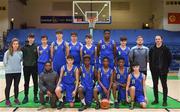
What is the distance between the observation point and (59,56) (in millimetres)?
8547

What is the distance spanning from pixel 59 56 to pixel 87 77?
38.8 inches

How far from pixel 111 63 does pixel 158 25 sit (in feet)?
56.5

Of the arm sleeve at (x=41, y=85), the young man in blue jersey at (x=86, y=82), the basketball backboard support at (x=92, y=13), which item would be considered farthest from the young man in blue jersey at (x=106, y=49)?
the basketball backboard support at (x=92, y=13)

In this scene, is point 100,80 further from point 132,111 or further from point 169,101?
point 169,101

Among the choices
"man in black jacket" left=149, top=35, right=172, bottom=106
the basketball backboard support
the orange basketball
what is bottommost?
the orange basketball

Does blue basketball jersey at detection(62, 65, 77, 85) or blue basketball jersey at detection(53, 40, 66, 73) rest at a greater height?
blue basketball jersey at detection(53, 40, 66, 73)

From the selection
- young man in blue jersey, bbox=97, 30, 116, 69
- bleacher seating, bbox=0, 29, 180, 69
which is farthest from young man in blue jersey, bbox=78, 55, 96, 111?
bleacher seating, bbox=0, 29, 180, 69

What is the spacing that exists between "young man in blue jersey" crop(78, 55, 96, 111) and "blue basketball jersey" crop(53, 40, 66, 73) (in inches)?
24.4

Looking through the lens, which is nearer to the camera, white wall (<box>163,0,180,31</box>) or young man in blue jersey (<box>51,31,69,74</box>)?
young man in blue jersey (<box>51,31,69,74</box>)

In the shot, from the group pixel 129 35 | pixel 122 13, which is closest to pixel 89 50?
pixel 129 35

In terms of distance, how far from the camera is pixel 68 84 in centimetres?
817

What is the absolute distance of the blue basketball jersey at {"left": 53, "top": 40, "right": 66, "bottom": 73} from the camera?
8.50 m

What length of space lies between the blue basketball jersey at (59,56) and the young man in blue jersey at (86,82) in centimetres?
62

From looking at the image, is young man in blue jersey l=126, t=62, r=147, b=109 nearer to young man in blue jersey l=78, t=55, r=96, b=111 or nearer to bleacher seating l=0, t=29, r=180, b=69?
young man in blue jersey l=78, t=55, r=96, b=111
